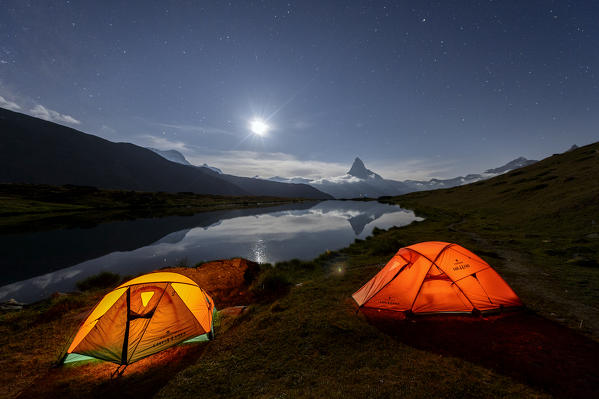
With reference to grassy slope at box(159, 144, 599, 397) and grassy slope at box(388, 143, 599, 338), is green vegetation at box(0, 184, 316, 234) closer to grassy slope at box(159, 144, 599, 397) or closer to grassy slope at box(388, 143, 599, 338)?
grassy slope at box(159, 144, 599, 397)

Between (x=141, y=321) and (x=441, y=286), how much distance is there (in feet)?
39.5

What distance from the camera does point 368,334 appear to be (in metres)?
7.85

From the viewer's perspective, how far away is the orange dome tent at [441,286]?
8.79 metres

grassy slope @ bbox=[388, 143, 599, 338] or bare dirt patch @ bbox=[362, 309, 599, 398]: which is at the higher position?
grassy slope @ bbox=[388, 143, 599, 338]

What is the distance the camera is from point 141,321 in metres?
8.41

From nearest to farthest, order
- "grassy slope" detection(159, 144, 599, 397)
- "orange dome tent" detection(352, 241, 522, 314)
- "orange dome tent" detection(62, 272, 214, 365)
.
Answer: "grassy slope" detection(159, 144, 599, 397) < "orange dome tent" detection(62, 272, 214, 365) < "orange dome tent" detection(352, 241, 522, 314)

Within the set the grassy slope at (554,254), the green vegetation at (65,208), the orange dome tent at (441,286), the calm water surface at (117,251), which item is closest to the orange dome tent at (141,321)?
the orange dome tent at (441,286)

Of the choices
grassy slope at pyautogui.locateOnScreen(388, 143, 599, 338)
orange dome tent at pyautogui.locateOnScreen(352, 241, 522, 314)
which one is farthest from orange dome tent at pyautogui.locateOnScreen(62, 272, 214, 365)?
grassy slope at pyautogui.locateOnScreen(388, 143, 599, 338)

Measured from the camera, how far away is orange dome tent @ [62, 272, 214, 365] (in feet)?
25.4

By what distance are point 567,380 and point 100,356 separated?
45.7ft

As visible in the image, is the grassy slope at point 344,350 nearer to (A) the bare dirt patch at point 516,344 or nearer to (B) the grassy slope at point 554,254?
(B) the grassy slope at point 554,254

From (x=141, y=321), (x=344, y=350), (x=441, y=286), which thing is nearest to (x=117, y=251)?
(x=141, y=321)

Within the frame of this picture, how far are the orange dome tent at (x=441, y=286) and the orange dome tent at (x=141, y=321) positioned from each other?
728 cm

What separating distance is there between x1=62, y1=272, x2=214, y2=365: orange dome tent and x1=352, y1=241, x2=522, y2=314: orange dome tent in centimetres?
728
